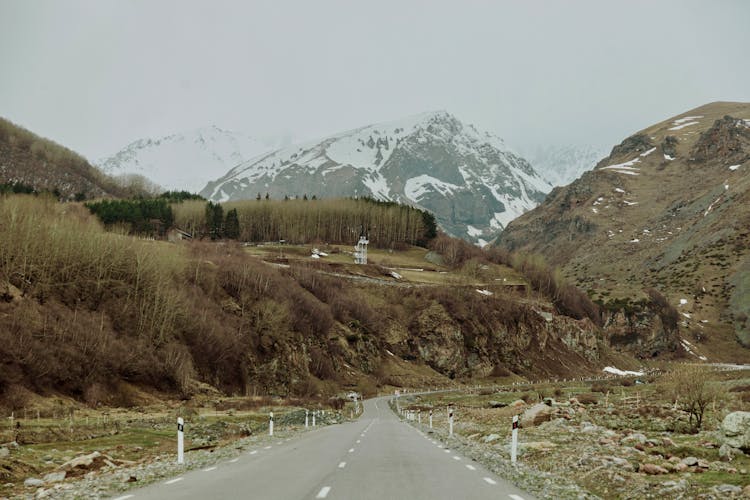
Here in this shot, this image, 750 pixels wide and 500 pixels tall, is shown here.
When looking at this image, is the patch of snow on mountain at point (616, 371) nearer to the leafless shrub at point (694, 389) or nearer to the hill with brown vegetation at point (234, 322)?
the hill with brown vegetation at point (234, 322)

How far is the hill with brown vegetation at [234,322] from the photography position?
51312 millimetres

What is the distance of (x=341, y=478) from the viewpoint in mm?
14656

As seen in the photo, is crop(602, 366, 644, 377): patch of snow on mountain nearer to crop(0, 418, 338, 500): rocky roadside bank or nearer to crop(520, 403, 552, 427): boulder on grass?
crop(520, 403, 552, 427): boulder on grass

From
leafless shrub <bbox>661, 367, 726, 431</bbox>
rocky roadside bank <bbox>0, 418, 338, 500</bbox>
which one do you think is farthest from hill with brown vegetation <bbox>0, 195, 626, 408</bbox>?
leafless shrub <bbox>661, 367, 726, 431</bbox>

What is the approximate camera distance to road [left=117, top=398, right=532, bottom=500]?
12375 millimetres

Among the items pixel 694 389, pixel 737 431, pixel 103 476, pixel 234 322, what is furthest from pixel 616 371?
pixel 103 476

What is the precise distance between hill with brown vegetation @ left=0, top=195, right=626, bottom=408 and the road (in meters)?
30.5

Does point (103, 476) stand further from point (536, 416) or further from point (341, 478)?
point (536, 416)

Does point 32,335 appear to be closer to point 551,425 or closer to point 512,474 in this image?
point 551,425

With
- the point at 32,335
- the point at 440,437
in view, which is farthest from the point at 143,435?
the point at 32,335

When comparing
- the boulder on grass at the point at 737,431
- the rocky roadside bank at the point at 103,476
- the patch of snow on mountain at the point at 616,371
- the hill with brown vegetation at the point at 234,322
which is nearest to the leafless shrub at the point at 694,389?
the boulder on grass at the point at 737,431

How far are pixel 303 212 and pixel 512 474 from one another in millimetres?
174300

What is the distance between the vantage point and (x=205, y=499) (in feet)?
38.3

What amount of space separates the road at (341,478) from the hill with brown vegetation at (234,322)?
30476mm
